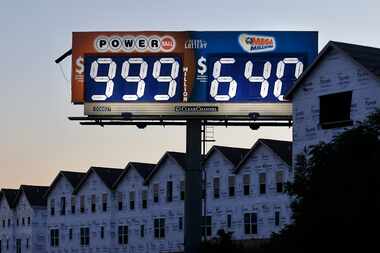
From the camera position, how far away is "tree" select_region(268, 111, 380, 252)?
123 ft

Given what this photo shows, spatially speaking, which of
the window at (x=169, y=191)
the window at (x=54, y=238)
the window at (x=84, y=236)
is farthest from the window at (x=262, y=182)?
the window at (x=54, y=238)

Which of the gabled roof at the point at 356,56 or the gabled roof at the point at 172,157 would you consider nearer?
the gabled roof at the point at 356,56

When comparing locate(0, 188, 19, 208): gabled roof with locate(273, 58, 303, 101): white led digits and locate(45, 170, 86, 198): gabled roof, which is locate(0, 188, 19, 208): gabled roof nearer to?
locate(45, 170, 86, 198): gabled roof

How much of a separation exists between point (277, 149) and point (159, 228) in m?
17.3

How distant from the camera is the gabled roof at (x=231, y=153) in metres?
101

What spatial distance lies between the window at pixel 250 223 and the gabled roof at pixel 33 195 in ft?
118

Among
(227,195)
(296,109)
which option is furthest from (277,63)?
(227,195)

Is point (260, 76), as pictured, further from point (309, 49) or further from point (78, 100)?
point (78, 100)

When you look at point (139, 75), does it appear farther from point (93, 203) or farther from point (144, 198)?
point (93, 203)

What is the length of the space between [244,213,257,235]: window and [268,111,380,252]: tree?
5559cm

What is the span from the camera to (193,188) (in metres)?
64.8

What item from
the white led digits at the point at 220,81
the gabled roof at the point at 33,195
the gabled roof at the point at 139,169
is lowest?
the gabled roof at the point at 33,195

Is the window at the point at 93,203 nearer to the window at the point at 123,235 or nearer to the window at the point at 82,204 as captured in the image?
the window at the point at 82,204

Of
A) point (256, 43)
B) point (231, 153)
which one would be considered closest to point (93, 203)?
point (231, 153)
